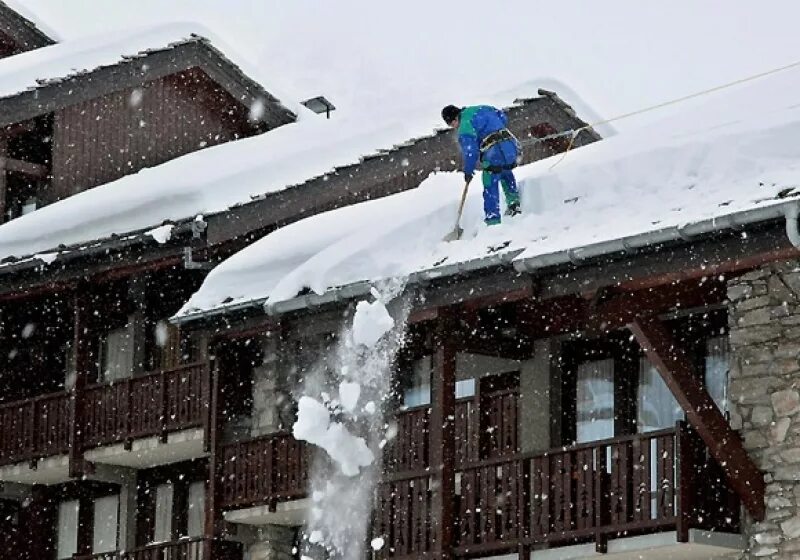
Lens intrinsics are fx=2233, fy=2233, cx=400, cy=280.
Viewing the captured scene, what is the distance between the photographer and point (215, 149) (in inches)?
1117

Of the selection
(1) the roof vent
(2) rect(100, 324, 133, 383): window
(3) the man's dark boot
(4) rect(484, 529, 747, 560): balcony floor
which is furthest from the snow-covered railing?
(1) the roof vent

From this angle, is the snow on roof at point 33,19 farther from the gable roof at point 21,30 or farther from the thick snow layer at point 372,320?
the thick snow layer at point 372,320

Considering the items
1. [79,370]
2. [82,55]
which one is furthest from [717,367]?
[82,55]

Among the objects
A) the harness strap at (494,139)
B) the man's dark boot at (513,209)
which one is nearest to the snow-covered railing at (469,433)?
the man's dark boot at (513,209)

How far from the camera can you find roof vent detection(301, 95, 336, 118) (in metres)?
32.0

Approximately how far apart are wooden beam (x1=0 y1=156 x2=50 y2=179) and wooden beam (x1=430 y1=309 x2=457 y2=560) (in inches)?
396

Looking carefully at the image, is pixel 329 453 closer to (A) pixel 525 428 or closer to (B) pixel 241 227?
(A) pixel 525 428

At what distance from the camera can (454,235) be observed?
19.8m

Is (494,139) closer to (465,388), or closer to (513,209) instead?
(513,209)

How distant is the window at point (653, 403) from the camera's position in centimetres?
1939

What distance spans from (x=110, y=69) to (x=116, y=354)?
405 cm

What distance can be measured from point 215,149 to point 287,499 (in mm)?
8006

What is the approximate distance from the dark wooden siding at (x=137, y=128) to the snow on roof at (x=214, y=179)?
0.65 meters

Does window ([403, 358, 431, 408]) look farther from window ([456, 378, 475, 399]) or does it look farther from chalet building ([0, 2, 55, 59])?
chalet building ([0, 2, 55, 59])
